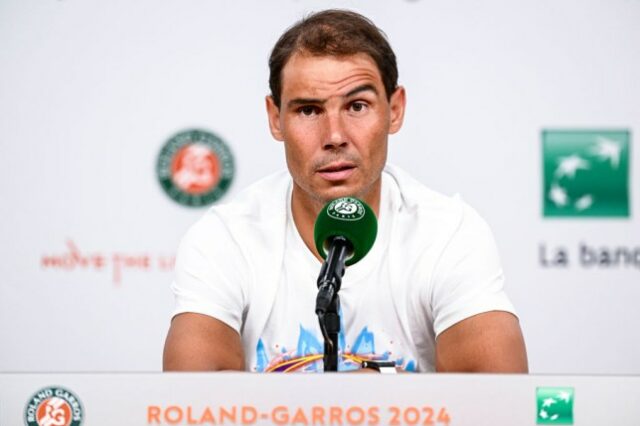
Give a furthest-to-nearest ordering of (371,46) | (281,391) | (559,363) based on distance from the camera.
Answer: (559,363)
(371,46)
(281,391)

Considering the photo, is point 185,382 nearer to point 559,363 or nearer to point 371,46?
point 371,46

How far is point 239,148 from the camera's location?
2637mm

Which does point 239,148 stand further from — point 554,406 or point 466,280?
point 554,406

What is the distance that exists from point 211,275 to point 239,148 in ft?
2.55

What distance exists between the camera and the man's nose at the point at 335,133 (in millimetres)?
1960

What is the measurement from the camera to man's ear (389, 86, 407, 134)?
7.35 ft

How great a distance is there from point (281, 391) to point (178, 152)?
5.28 ft

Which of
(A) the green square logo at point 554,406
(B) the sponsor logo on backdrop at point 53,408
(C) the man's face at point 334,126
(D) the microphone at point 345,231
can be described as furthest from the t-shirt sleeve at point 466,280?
(B) the sponsor logo on backdrop at point 53,408

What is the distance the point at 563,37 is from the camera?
2.68 meters

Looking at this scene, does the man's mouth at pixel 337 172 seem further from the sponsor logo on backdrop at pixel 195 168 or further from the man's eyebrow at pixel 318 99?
the sponsor logo on backdrop at pixel 195 168

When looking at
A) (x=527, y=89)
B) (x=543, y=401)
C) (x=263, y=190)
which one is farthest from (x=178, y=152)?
(x=543, y=401)

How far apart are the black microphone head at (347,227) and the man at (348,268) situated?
514 millimetres

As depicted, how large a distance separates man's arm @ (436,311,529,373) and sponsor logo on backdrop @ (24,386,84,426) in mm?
850

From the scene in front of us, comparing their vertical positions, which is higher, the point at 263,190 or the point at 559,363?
the point at 263,190
